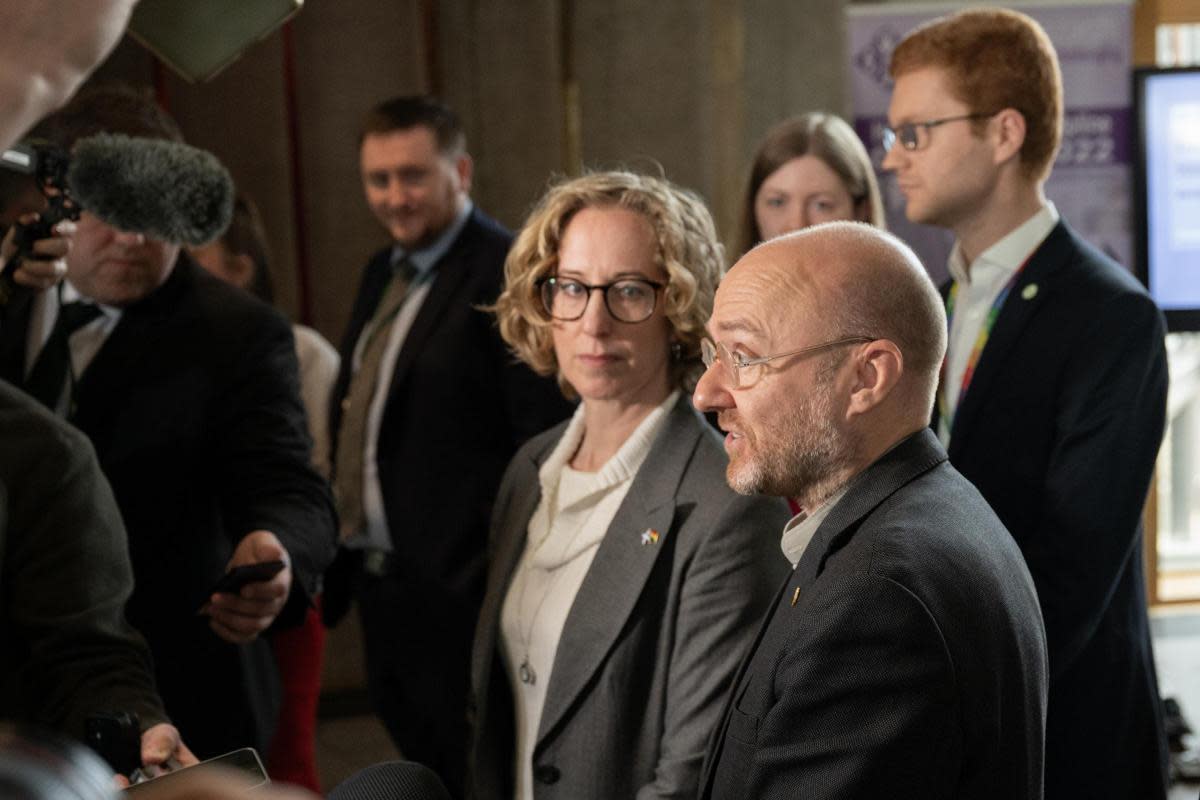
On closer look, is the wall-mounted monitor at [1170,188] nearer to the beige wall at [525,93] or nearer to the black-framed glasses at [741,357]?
the beige wall at [525,93]

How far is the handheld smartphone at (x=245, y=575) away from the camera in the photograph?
1.66 metres

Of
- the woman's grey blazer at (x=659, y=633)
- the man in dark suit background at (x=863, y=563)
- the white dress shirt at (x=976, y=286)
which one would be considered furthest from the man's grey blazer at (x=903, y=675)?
the white dress shirt at (x=976, y=286)

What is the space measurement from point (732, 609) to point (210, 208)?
796 millimetres

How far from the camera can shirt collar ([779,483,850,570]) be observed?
141cm

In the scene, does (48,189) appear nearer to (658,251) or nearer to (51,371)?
(51,371)

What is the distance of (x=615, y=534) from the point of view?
5.74 feet

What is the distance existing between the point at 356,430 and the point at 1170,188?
2863 millimetres

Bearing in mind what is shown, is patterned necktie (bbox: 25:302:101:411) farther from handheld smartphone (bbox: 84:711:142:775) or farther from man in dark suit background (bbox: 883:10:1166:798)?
man in dark suit background (bbox: 883:10:1166:798)

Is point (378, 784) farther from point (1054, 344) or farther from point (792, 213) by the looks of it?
point (792, 213)

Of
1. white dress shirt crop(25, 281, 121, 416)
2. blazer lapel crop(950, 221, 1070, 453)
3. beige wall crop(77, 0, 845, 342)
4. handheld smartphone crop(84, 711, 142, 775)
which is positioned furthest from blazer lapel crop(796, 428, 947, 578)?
beige wall crop(77, 0, 845, 342)

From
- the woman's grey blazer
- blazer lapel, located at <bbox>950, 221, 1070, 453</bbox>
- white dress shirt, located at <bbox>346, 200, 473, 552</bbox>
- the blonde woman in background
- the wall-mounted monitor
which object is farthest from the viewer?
the wall-mounted monitor

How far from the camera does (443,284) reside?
3.17 meters

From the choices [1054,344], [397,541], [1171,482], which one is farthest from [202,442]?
[1171,482]

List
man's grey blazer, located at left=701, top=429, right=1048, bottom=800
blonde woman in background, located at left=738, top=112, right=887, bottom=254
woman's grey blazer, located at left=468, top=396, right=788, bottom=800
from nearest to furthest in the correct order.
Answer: man's grey blazer, located at left=701, top=429, right=1048, bottom=800 → woman's grey blazer, located at left=468, top=396, right=788, bottom=800 → blonde woman in background, located at left=738, top=112, right=887, bottom=254
